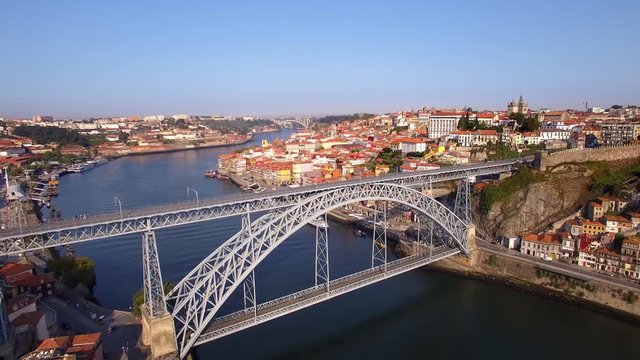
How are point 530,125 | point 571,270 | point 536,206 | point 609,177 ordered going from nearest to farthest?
point 571,270 < point 536,206 < point 609,177 < point 530,125

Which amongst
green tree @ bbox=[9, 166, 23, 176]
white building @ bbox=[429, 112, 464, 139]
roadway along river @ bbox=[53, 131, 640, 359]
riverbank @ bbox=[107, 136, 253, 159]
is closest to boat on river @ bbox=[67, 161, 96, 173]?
green tree @ bbox=[9, 166, 23, 176]

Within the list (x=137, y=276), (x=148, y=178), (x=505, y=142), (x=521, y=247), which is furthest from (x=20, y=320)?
(x=148, y=178)


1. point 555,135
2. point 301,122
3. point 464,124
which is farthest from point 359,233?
point 301,122

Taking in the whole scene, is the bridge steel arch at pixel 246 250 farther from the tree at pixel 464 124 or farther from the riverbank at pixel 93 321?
the tree at pixel 464 124

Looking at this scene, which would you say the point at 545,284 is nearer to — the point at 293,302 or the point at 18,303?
the point at 293,302

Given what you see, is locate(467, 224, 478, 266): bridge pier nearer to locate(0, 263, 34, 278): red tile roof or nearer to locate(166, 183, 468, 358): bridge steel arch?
locate(166, 183, 468, 358): bridge steel arch

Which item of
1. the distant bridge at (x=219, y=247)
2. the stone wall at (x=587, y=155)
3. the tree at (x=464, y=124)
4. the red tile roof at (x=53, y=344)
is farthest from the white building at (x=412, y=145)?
the red tile roof at (x=53, y=344)
